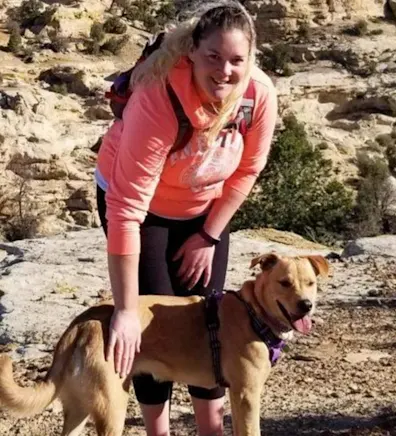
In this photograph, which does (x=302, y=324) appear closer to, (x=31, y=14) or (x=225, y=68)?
(x=225, y=68)

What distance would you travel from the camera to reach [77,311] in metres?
5.87

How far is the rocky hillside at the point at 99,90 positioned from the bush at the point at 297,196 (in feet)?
7.69

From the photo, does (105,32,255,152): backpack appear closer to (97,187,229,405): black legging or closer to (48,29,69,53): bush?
(97,187,229,405): black legging

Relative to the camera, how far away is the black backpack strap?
260 cm

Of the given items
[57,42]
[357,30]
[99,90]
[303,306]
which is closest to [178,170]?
[303,306]

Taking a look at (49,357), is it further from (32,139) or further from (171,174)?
(32,139)

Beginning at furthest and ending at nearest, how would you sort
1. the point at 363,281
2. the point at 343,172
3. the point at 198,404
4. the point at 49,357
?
the point at 343,172 < the point at 363,281 < the point at 49,357 < the point at 198,404

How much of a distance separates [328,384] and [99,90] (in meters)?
23.2

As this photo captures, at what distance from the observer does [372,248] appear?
838 centimetres

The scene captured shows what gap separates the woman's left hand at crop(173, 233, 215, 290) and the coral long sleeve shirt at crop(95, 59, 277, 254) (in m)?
0.10

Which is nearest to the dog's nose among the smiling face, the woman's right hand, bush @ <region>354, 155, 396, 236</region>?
the woman's right hand

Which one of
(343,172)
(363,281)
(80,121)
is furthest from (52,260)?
(343,172)

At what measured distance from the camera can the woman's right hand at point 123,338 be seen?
2.78 metres

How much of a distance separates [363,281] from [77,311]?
8.54ft
